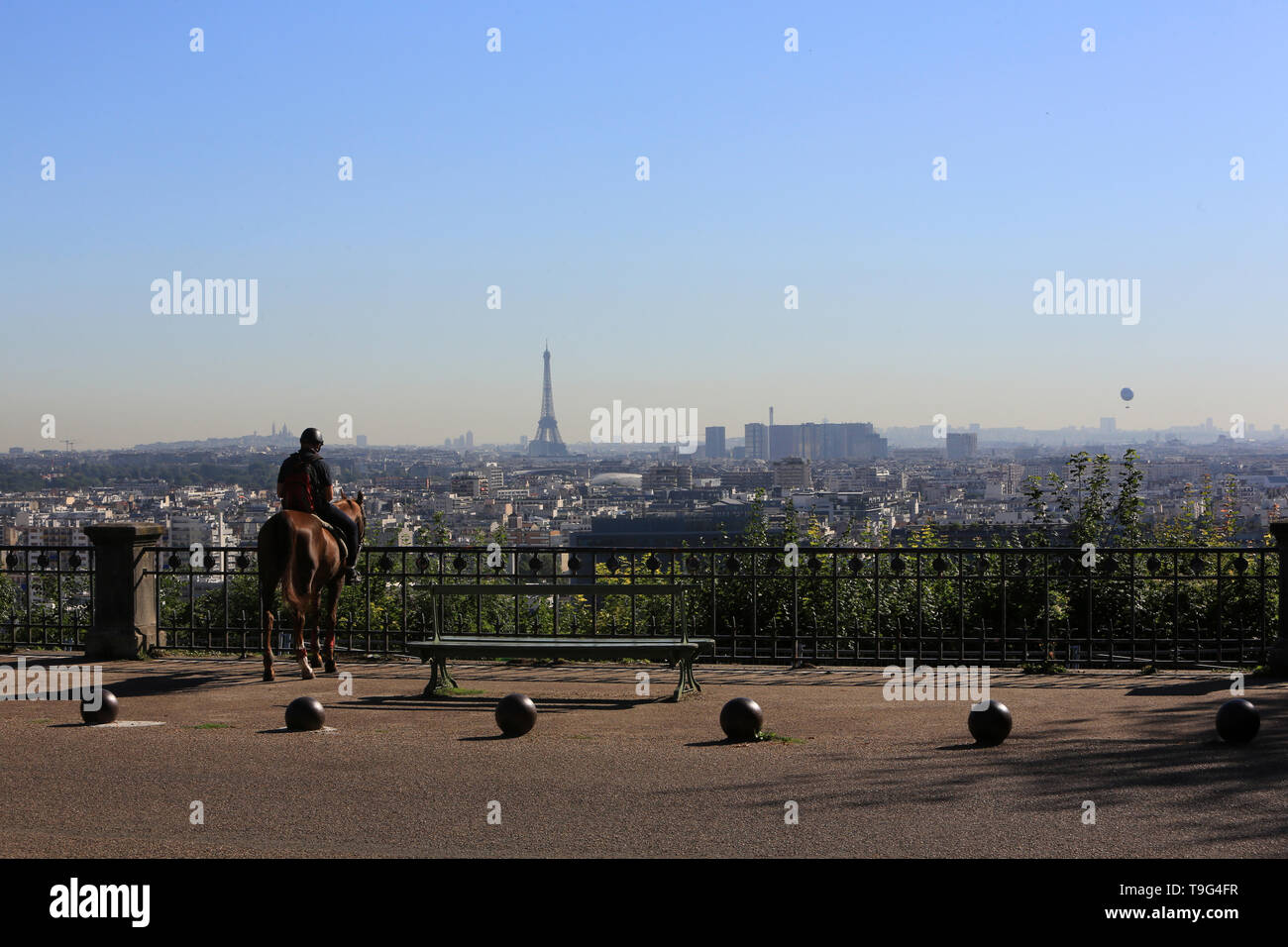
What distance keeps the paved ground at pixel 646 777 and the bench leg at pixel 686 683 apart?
17 cm

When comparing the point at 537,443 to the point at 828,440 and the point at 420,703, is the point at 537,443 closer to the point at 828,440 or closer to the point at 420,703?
the point at 828,440

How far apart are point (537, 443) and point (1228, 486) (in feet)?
330

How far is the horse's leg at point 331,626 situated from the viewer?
12.6m

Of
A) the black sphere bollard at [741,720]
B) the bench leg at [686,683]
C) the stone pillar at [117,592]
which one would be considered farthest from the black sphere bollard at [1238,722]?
the stone pillar at [117,592]

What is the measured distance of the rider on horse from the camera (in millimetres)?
12195

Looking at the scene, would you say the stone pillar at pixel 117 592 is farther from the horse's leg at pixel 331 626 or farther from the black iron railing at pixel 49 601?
the horse's leg at pixel 331 626

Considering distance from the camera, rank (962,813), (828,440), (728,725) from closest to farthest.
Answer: (962,813), (728,725), (828,440)

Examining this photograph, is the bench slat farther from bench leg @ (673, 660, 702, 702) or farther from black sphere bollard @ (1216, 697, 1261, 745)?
black sphere bollard @ (1216, 697, 1261, 745)


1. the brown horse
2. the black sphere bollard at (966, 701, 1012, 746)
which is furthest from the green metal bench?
the black sphere bollard at (966, 701, 1012, 746)
